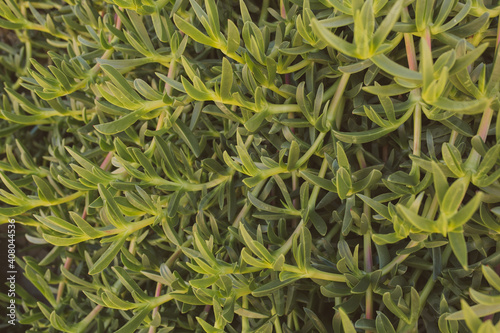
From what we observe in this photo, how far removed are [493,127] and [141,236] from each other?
1.37 feet

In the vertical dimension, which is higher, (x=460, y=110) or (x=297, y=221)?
(x=460, y=110)

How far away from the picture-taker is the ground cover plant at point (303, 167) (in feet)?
1.24

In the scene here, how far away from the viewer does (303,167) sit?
0.48 metres

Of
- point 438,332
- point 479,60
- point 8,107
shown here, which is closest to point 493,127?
point 479,60

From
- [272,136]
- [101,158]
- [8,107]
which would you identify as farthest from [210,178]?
[8,107]

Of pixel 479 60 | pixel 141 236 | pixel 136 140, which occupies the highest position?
pixel 479 60

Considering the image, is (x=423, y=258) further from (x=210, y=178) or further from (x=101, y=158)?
(x=101, y=158)

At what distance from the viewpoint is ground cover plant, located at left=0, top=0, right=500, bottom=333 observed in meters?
0.38

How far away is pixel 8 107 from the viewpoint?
2.30 feet

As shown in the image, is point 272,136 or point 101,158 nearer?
point 272,136

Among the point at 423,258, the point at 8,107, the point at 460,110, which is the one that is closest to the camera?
the point at 460,110

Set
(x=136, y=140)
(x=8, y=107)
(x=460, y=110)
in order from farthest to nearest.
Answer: (x=8, y=107) → (x=136, y=140) → (x=460, y=110)

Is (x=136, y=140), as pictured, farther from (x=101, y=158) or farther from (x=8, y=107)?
(x=8, y=107)

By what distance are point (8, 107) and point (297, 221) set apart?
0.48 m
